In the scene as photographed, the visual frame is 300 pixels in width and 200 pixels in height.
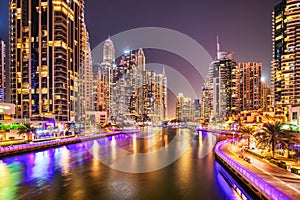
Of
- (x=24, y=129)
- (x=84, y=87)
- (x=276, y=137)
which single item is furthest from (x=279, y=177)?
(x=84, y=87)

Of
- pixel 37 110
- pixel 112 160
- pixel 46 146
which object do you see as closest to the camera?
pixel 112 160

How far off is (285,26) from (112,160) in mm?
115198

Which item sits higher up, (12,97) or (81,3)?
(81,3)

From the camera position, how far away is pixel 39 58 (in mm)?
107500

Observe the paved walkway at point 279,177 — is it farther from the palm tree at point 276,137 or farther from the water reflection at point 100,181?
the palm tree at point 276,137

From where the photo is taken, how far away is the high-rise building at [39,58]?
346 ft

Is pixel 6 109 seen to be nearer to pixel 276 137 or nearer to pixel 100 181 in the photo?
pixel 100 181

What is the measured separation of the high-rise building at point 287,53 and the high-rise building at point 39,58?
92.3m

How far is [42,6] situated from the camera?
109 m

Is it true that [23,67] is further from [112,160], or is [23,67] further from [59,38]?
[112,160]

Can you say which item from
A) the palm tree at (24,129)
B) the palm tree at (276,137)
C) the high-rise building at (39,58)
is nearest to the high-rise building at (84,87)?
the high-rise building at (39,58)

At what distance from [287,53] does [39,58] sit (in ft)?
355

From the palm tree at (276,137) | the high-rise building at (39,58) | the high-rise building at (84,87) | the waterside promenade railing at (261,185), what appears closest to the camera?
the waterside promenade railing at (261,185)

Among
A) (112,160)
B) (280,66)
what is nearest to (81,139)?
(112,160)
